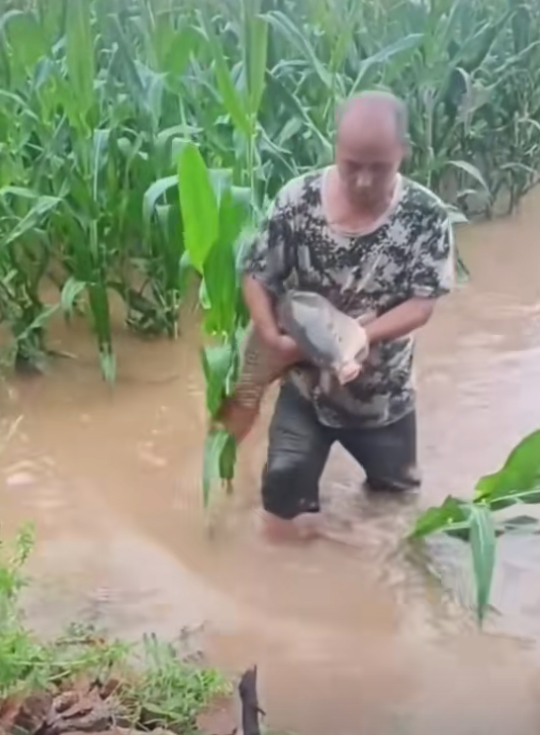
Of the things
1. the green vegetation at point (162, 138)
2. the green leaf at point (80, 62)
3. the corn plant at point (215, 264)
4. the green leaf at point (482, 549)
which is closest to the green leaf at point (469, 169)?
the green vegetation at point (162, 138)

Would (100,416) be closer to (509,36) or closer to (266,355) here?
(266,355)

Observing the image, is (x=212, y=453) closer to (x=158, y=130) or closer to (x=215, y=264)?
(x=215, y=264)

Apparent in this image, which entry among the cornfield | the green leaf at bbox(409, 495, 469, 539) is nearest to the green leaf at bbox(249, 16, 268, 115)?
the cornfield

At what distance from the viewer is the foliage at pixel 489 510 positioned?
183 centimetres

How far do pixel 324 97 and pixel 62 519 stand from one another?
53.1 inches

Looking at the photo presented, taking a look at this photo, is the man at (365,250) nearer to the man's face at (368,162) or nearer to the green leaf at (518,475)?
the man's face at (368,162)

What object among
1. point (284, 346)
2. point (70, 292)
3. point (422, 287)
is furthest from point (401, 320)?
point (70, 292)

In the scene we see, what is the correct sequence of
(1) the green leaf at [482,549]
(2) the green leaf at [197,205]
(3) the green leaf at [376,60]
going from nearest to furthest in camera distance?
(1) the green leaf at [482,549], (2) the green leaf at [197,205], (3) the green leaf at [376,60]

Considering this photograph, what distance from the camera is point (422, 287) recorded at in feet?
6.88

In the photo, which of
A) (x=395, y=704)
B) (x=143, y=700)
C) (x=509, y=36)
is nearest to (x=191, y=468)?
(x=395, y=704)

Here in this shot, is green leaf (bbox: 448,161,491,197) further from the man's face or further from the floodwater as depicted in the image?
the man's face

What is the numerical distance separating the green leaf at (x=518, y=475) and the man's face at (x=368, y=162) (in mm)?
422

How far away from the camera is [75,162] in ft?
9.25

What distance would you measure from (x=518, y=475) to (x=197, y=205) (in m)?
0.66
